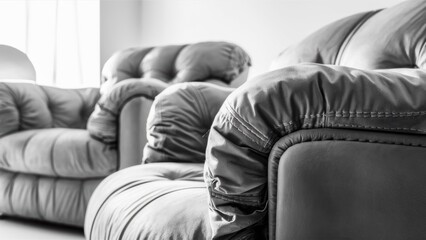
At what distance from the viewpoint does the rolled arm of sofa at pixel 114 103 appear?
1745 mm

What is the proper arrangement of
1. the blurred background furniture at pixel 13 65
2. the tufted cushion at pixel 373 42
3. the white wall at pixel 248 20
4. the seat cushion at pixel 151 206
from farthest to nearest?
the white wall at pixel 248 20
the blurred background furniture at pixel 13 65
the tufted cushion at pixel 373 42
the seat cushion at pixel 151 206

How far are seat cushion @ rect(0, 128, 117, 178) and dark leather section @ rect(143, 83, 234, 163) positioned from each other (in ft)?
1.53

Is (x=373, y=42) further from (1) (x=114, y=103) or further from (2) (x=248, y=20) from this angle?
(2) (x=248, y=20)

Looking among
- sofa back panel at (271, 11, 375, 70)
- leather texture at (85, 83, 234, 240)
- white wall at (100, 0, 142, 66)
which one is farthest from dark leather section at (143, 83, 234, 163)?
white wall at (100, 0, 142, 66)

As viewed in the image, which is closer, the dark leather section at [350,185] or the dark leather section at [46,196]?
the dark leather section at [350,185]

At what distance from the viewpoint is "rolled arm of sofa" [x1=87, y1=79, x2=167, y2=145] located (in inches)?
68.7

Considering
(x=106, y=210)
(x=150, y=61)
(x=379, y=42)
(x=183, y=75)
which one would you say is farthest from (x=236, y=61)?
(x=106, y=210)

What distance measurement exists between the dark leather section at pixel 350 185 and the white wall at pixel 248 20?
2.10 m

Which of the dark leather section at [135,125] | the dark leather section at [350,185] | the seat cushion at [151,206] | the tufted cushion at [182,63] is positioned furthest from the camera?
the tufted cushion at [182,63]

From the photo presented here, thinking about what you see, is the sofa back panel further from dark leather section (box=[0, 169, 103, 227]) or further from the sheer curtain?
the sheer curtain

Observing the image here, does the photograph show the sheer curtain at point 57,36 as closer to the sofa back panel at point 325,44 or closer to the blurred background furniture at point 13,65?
the blurred background furniture at point 13,65

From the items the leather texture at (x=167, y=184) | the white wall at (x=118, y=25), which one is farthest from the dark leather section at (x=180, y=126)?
the white wall at (x=118, y=25)

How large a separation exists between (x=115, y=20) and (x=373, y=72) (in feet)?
11.5

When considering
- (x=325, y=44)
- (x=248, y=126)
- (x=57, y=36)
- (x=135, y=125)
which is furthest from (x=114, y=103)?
(x=57, y=36)
